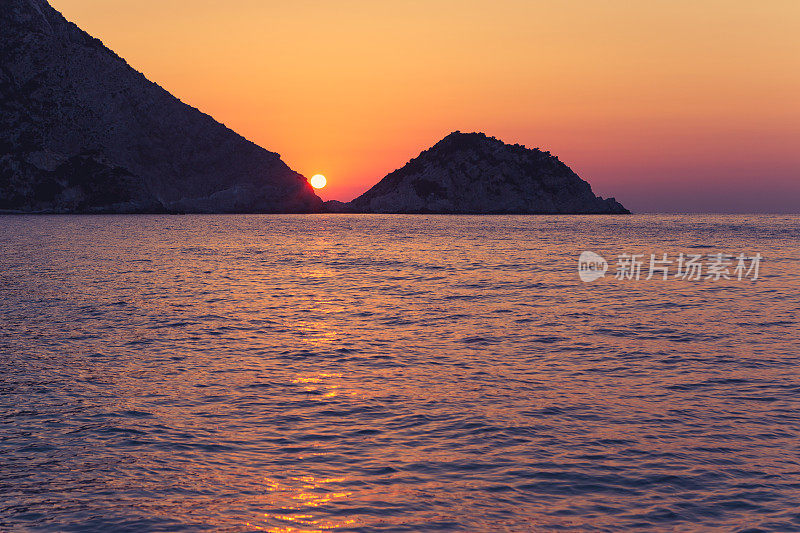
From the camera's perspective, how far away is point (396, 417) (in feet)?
45.0

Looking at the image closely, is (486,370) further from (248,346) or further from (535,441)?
(248,346)

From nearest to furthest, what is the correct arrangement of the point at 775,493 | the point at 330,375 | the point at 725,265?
the point at 775,493
the point at 330,375
the point at 725,265

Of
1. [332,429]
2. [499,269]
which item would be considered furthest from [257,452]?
[499,269]

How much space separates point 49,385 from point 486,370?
10.8m

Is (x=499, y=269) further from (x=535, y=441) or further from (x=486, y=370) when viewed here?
(x=535, y=441)

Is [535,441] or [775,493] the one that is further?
[535,441]

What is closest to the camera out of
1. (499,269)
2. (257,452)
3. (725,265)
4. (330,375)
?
(257,452)

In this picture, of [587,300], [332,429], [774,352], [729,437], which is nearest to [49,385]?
[332,429]

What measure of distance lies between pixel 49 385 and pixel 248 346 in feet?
21.1

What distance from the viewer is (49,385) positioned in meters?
16.2

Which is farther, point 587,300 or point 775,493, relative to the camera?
point 587,300

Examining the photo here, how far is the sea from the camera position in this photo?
31.1 ft

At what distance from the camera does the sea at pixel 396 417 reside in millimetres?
9477

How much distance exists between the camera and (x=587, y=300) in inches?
1364
